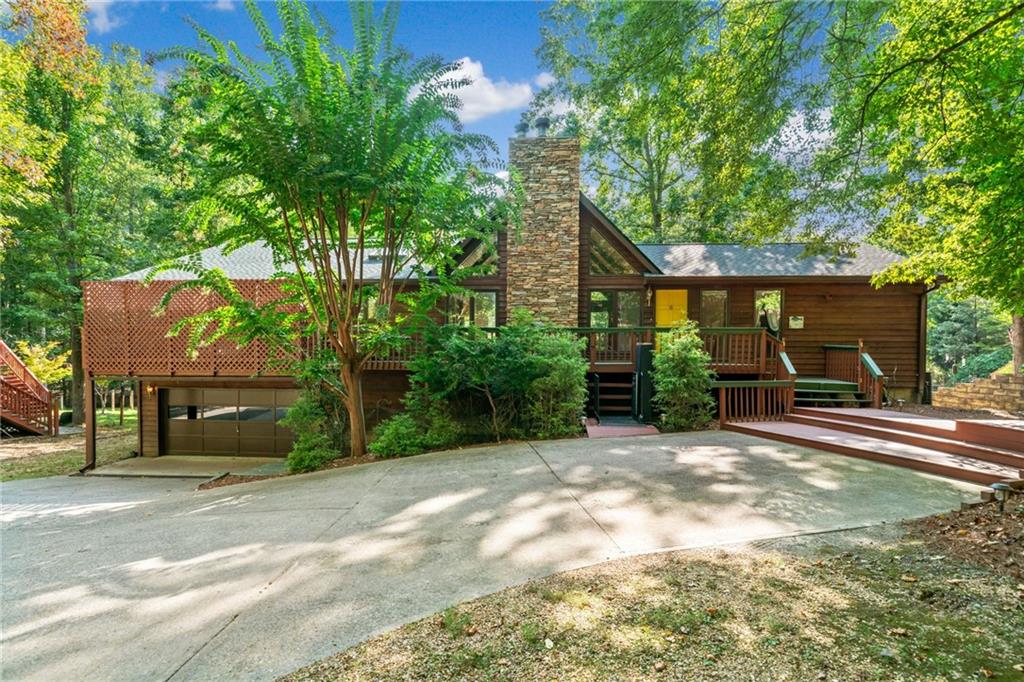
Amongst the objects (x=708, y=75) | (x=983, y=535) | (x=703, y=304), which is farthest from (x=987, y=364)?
(x=983, y=535)

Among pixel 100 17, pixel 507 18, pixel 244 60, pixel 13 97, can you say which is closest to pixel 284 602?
pixel 244 60

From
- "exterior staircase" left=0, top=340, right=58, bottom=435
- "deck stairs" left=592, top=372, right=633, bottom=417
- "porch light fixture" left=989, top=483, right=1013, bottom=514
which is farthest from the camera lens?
"exterior staircase" left=0, top=340, right=58, bottom=435

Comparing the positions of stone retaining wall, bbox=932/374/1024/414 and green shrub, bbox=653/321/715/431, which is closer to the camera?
green shrub, bbox=653/321/715/431

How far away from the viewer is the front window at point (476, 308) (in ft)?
40.8

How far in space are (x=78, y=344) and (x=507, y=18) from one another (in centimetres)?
1871

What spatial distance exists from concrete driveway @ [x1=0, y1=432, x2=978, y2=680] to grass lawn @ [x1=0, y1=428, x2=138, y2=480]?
4.51 meters

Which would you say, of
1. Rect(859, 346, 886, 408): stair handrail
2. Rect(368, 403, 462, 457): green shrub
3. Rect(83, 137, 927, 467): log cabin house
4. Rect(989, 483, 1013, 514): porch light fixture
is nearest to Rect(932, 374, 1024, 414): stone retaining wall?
Rect(83, 137, 927, 467): log cabin house

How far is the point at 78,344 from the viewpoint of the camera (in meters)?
16.3

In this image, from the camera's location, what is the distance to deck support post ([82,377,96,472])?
1039 centimetres

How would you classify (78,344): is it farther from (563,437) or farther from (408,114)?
(563,437)

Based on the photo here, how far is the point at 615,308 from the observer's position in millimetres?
12477

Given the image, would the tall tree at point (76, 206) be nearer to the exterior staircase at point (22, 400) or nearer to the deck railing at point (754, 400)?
the exterior staircase at point (22, 400)

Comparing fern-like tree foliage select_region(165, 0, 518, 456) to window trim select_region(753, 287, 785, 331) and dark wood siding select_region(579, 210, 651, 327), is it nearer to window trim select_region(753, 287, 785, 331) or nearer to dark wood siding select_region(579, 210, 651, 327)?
dark wood siding select_region(579, 210, 651, 327)

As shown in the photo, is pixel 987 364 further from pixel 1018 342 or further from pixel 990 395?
pixel 990 395
